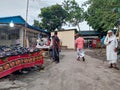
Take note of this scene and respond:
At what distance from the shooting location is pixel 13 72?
964 centimetres

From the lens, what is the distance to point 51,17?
5181 cm

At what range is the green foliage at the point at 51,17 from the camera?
51.5 metres

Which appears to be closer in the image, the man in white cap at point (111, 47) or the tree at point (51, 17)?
the man in white cap at point (111, 47)

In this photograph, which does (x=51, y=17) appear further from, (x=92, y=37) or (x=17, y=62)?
(x=17, y=62)

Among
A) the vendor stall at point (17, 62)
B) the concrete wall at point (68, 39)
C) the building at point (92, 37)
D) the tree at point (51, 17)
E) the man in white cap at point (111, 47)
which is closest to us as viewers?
the vendor stall at point (17, 62)

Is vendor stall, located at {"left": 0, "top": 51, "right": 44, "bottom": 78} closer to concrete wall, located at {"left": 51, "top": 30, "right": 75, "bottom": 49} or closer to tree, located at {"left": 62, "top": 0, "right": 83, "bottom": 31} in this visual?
concrete wall, located at {"left": 51, "top": 30, "right": 75, "bottom": 49}

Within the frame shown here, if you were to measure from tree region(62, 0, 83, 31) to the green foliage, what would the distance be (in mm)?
2657

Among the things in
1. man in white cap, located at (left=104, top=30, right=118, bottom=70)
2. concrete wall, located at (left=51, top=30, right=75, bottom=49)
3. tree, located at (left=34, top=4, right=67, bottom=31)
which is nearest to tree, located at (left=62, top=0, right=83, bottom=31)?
tree, located at (left=34, top=4, right=67, bottom=31)

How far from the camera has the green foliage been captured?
51.5 meters

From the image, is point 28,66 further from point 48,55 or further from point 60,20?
point 60,20

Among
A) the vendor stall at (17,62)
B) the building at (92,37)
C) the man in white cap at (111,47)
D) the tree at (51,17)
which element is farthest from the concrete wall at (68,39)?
the vendor stall at (17,62)

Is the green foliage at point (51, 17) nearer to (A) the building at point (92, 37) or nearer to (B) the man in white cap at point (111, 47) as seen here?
(A) the building at point (92, 37)

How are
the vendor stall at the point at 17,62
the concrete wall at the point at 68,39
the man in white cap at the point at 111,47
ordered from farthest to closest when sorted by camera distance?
the concrete wall at the point at 68,39
the man in white cap at the point at 111,47
the vendor stall at the point at 17,62

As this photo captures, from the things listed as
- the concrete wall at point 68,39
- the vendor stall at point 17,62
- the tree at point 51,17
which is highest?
the tree at point 51,17
